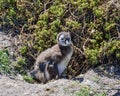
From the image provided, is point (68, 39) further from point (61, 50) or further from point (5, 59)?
point (5, 59)

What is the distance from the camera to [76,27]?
1014cm

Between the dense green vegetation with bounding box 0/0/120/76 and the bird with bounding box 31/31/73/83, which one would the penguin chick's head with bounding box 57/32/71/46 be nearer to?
the bird with bounding box 31/31/73/83

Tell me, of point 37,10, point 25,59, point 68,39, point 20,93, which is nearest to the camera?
point 20,93

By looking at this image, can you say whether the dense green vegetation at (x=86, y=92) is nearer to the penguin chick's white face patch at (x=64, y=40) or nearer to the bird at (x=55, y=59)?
the bird at (x=55, y=59)

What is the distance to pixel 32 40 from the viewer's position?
10.4 m

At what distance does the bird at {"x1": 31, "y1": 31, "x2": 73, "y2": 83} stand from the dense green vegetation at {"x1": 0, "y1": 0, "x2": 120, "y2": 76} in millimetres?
427

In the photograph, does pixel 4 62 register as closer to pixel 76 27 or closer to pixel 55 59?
pixel 55 59

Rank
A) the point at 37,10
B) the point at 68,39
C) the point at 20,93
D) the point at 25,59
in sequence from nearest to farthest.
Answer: the point at 20,93 → the point at 68,39 → the point at 25,59 → the point at 37,10

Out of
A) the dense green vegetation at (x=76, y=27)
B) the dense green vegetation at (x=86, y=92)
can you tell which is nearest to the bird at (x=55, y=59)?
the dense green vegetation at (x=76, y=27)

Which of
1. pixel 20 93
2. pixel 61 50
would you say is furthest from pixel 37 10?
pixel 20 93

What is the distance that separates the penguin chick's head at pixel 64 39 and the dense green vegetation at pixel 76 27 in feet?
1.52

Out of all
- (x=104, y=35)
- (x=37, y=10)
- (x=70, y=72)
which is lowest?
(x=70, y=72)

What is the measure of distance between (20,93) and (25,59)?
1736mm

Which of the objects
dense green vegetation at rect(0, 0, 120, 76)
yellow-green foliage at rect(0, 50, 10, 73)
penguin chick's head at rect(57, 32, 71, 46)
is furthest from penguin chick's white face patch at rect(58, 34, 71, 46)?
yellow-green foliage at rect(0, 50, 10, 73)
